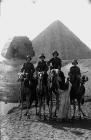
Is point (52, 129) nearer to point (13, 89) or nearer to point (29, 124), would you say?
point (29, 124)

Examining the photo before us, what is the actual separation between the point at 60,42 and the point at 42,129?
3336cm

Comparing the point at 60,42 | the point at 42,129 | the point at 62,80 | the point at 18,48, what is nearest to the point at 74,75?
the point at 62,80

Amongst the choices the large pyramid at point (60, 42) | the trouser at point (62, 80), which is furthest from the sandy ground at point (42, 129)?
the large pyramid at point (60, 42)

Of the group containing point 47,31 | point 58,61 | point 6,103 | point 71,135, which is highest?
point 47,31

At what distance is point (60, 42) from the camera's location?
1710 inches

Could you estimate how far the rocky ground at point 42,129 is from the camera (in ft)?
30.8

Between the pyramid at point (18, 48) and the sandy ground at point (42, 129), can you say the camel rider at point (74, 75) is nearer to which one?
the sandy ground at point (42, 129)

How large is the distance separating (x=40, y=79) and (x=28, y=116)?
1.38 metres

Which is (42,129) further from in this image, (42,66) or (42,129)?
(42,66)

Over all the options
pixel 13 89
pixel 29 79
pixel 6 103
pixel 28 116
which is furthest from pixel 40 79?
pixel 13 89

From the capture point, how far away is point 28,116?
12.5m

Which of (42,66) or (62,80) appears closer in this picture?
(62,80)

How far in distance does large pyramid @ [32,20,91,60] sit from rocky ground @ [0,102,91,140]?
99.2 ft

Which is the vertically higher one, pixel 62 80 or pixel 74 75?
pixel 74 75
